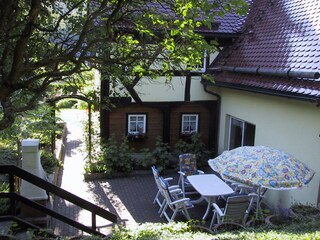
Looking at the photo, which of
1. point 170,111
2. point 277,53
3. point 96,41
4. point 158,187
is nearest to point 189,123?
point 170,111

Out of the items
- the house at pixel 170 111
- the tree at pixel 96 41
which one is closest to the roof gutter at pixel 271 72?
the house at pixel 170 111

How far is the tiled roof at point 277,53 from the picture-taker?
757 centimetres

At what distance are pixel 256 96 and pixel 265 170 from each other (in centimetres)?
361

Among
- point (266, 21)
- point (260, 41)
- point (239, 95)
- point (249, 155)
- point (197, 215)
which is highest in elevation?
point (266, 21)

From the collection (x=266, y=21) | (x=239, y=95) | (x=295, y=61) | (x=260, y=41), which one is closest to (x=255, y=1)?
(x=266, y=21)

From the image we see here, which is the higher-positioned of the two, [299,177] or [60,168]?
[299,177]

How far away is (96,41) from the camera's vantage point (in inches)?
174

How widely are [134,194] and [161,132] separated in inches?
119

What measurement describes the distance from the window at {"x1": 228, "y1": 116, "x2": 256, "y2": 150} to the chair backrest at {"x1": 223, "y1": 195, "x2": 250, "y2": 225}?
3.33 m

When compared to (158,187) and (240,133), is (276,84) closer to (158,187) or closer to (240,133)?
(240,133)

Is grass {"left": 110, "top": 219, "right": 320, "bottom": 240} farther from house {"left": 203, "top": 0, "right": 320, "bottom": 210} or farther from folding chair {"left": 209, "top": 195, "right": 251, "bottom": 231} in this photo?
house {"left": 203, "top": 0, "right": 320, "bottom": 210}

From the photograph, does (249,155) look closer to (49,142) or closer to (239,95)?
(239,95)

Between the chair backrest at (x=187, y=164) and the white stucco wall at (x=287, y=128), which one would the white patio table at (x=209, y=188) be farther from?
the white stucco wall at (x=287, y=128)

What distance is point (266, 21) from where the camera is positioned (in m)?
10.9
